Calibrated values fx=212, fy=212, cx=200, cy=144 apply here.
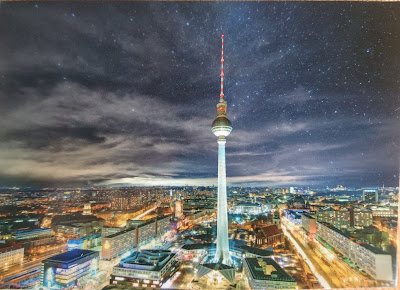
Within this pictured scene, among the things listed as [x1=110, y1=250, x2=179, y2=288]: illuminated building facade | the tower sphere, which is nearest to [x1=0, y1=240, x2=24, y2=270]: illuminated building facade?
[x1=110, y1=250, x2=179, y2=288]: illuminated building facade

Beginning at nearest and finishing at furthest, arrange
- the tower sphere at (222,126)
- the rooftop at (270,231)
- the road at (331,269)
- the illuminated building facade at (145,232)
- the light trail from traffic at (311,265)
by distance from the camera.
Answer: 1. the light trail from traffic at (311,265)
2. the road at (331,269)
3. the tower sphere at (222,126)
4. the rooftop at (270,231)
5. the illuminated building facade at (145,232)

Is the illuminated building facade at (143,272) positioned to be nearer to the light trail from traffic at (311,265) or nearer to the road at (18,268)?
the road at (18,268)

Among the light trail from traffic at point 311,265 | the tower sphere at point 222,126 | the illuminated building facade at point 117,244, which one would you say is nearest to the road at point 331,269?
the light trail from traffic at point 311,265

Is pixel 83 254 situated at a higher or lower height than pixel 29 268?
higher

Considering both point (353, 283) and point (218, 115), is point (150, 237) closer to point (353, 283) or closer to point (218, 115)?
point (218, 115)

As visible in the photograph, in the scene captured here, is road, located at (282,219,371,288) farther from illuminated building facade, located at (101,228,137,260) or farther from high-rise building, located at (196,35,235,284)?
illuminated building facade, located at (101,228,137,260)

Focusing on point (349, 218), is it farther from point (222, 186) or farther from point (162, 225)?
point (162, 225)

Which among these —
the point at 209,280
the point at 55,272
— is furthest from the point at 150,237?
the point at 209,280
